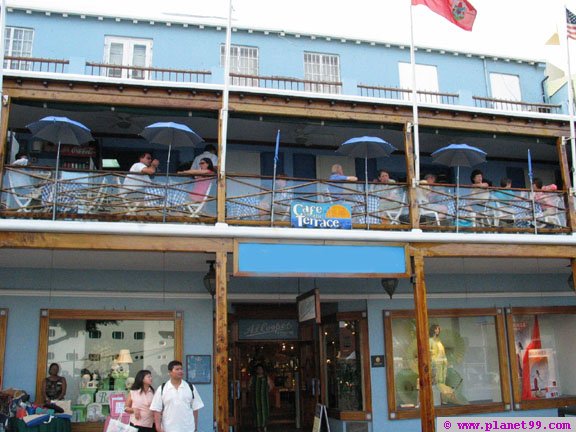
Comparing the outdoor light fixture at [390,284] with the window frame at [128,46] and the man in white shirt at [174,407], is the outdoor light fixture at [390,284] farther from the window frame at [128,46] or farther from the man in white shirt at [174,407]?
the window frame at [128,46]

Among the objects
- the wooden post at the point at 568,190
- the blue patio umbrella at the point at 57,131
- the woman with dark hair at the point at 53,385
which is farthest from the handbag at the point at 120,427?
the wooden post at the point at 568,190

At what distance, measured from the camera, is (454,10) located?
13.5 m

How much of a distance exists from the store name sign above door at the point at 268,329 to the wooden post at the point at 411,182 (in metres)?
4.51

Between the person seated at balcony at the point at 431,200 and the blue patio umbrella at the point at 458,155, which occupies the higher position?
the blue patio umbrella at the point at 458,155

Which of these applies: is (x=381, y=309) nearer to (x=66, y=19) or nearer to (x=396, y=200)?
(x=396, y=200)

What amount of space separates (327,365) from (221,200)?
5.45 m

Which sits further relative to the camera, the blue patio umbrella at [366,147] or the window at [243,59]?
the window at [243,59]

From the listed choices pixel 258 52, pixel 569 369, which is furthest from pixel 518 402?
pixel 258 52

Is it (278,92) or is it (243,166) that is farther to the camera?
(243,166)

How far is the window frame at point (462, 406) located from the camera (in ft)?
46.6

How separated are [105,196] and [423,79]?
951cm

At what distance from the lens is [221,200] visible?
1191cm

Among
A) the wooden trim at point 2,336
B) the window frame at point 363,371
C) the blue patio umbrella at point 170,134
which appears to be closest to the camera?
the blue patio umbrella at point 170,134

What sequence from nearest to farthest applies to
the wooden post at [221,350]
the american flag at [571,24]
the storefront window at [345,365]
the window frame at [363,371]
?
the wooden post at [221,350] < the window frame at [363,371] < the american flag at [571,24] < the storefront window at [345,365]
